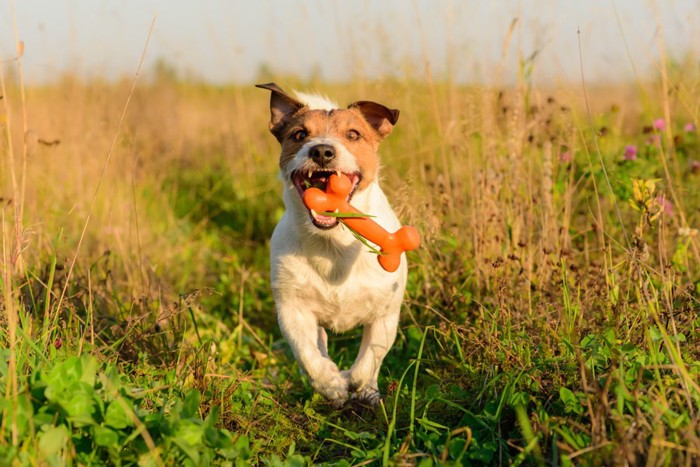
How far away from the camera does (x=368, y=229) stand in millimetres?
3580

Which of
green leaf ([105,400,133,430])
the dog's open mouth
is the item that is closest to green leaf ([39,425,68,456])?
green leaf ([105,400,133,430])

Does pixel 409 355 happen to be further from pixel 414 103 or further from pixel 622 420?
pixel 414 103

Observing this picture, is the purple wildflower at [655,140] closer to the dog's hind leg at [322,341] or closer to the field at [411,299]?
the field at [411,299]

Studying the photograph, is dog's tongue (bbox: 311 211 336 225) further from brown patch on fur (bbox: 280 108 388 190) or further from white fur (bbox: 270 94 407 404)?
brown patch on fur (bbox: 280 108 388 190)

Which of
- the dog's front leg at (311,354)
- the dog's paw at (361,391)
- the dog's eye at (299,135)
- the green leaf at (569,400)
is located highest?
the dog's eye at (299,135)

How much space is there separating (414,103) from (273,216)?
174cm

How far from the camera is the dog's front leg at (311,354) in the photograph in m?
3.64

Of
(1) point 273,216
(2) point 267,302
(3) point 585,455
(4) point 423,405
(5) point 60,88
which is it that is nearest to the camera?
(3) point 585,455

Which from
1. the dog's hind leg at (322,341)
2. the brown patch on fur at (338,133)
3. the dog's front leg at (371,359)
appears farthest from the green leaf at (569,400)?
the dog's hind leg at (322,341)

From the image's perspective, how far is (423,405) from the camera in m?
3.31

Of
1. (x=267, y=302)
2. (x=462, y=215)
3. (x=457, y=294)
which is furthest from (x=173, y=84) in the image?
(x=457, y=294)

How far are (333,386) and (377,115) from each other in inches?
67.2

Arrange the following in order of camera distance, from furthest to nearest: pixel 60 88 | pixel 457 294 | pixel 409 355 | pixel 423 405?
pixel 60 88 < pixel 409 355 < pixel 457 294 < pixel 423 405

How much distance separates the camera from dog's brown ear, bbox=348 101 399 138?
4.22m
